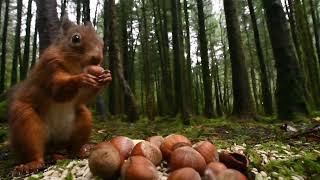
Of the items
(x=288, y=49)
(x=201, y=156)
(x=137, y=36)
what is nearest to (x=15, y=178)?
(x=201, y=156)

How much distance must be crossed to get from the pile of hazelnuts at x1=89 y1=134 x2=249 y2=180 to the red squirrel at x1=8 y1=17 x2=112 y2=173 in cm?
77

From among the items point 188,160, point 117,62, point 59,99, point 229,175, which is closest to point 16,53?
point 117,62

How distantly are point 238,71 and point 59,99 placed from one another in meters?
7.81

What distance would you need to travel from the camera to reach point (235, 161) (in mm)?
2908

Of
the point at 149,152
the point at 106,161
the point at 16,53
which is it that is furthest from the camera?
the point at 16,53

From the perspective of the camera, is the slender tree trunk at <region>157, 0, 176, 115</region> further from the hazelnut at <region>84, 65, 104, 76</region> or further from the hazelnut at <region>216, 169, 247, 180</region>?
the hazelnut at <region>216, 169, 247, 180</region>

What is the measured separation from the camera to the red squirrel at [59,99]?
353cm

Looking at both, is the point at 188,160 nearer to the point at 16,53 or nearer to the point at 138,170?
the point at 138,170

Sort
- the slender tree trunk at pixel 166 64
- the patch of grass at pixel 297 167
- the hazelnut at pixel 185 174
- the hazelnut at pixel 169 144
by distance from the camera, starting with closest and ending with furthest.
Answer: the hazelnut at pixel 185 174 → the hazelnut at pixel 169 144 → the patch of grass at pixel 297 167 → the slender tree trunk at pixel 166 64

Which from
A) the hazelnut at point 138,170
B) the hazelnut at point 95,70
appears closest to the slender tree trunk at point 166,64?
the hazelnut at point 95,70

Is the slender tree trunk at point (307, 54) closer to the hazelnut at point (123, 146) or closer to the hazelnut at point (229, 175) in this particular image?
the hazelnut at point (123, 146)

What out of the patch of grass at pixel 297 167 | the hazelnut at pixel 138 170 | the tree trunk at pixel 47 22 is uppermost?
the tree trunk at pixel 47 22

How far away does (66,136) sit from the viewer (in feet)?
13.1

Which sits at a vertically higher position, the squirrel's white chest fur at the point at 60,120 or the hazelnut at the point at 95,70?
the hazelnut at the point at 95,70
